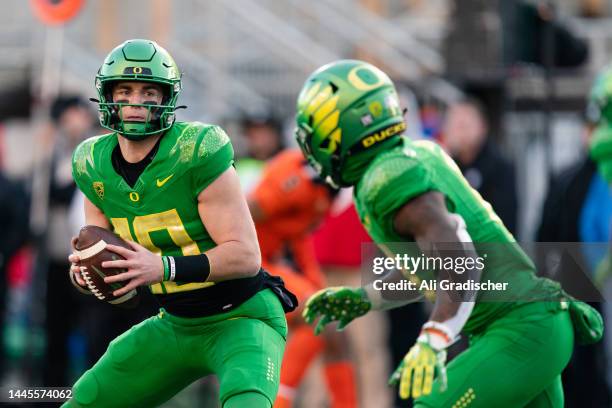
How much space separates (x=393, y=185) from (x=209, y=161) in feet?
2.70

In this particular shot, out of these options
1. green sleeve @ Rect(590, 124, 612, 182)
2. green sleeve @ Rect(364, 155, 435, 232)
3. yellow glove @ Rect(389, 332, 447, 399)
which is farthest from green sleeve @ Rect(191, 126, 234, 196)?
green sleeve @ Rect(590, 124, 612, 182)

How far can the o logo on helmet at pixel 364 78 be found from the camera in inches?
267

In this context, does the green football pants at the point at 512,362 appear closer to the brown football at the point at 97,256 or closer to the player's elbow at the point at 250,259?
the player's elbow at the point at 250,259

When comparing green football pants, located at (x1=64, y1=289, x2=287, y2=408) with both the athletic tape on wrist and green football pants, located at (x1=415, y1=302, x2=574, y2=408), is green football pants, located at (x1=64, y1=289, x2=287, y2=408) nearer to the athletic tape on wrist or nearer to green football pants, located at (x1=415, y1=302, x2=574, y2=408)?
the athletic tape on wrist

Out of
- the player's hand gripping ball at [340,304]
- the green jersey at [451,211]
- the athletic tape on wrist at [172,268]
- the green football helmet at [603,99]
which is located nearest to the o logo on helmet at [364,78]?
the green jersey at [451,211]

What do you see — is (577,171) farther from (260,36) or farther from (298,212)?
(260,36)

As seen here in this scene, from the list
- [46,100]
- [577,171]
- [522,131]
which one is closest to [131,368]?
[577,171]

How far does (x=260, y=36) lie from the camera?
1452cm

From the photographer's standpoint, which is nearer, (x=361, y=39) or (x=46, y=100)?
(x=46, y=100)

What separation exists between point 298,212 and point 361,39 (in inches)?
219

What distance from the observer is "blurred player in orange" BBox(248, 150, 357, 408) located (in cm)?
960

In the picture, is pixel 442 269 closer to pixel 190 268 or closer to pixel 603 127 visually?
pixel 190 268

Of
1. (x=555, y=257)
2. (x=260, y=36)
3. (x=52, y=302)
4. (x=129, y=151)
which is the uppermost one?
(x=260, y=36)

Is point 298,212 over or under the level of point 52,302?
over
